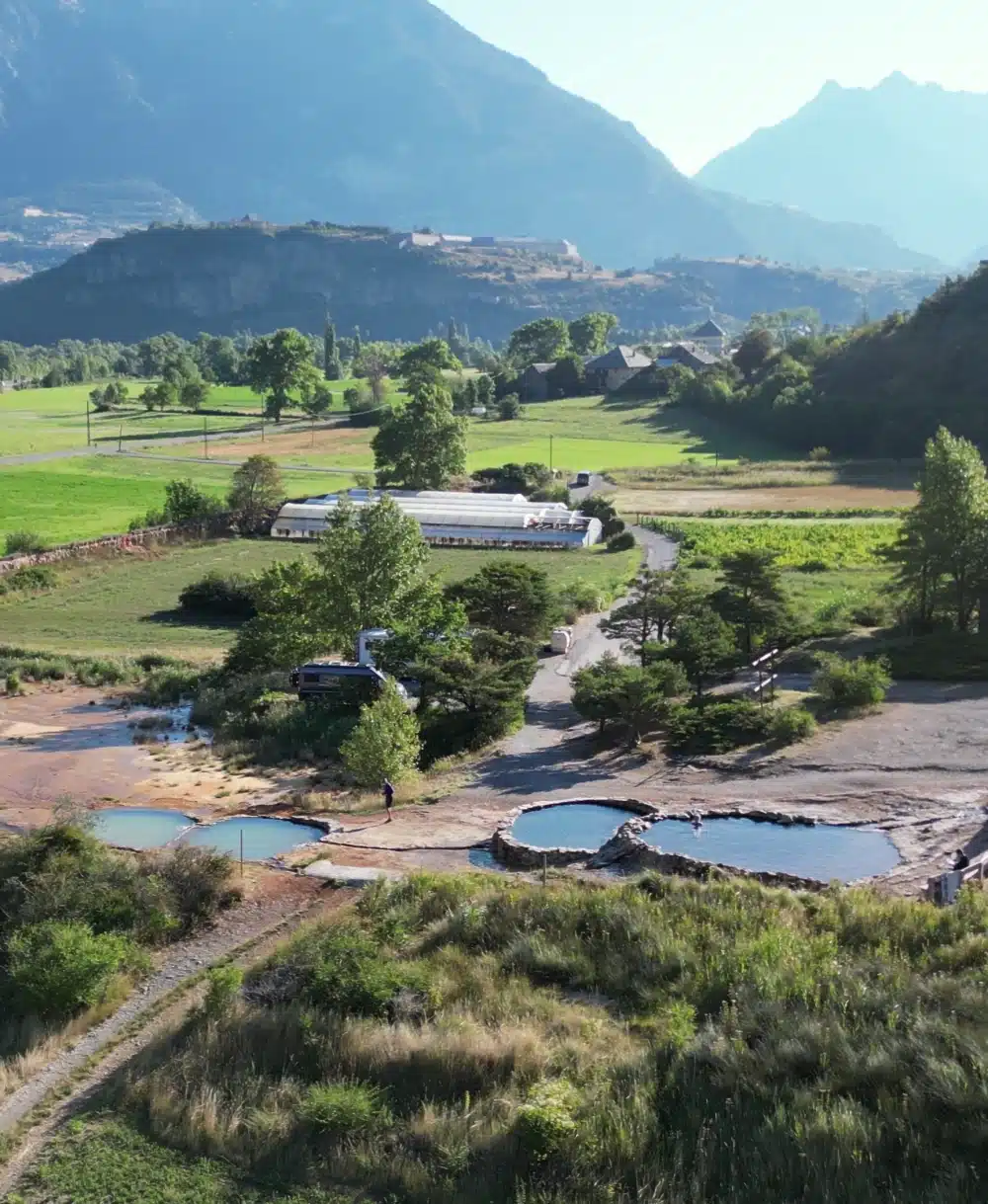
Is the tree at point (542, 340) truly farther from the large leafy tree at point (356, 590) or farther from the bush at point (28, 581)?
the large leafy tree at point (356, 590)

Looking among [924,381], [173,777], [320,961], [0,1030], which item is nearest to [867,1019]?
[320,961]

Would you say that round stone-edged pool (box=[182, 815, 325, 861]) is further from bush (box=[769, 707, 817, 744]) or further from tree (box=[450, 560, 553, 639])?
tree (box=[450, 560, 553, 639])

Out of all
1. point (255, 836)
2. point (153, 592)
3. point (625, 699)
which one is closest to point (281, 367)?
point (153, 592)

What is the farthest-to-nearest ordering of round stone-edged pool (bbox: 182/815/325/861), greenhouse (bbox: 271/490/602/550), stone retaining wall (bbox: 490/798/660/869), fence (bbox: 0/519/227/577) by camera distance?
greenhouse (bbox: 271/490/602/550), fence (bbox: 0/519/227/577), round stone-edged pool (bbox: 182/815/325/861), stone retaining wall (bbox: 490/798/660/869)

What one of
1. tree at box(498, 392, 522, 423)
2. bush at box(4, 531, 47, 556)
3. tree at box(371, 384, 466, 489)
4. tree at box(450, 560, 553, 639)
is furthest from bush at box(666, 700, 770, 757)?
tree at box(498, 392, 522, 423)

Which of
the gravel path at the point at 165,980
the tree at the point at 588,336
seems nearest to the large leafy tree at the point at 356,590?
the gravel path at the point at 165,980

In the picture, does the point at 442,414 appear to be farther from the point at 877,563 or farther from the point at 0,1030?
the point at 0,1030

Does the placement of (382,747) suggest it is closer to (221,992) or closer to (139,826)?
(139,826)
